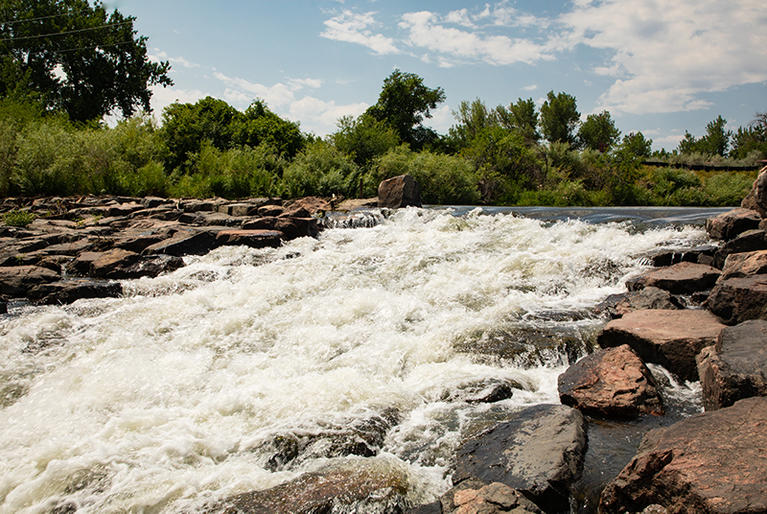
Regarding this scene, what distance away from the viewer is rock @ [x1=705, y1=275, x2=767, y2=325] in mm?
3684

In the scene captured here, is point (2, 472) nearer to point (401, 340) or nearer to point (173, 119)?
point (401, 340)

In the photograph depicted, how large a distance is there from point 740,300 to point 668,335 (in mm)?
771

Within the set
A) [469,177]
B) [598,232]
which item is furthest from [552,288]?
[469,177]

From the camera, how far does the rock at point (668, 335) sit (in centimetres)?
346

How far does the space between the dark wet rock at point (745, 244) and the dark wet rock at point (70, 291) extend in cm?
794

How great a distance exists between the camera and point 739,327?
3.19 meters

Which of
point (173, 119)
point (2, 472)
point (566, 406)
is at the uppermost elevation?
point (173, 119)

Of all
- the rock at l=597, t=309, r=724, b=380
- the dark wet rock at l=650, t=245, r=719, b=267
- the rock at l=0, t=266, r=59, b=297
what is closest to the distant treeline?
the rock at l=0, t=266, r=59, b=297

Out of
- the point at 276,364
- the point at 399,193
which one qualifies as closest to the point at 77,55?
the point at 399,193

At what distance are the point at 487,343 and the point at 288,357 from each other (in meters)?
1.87

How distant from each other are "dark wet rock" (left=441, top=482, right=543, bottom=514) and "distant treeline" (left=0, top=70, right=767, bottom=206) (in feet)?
46.3

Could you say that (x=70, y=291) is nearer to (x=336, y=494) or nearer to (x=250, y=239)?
(x=250, y=239)

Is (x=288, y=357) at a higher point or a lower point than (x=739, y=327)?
lower

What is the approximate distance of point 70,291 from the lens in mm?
6141
